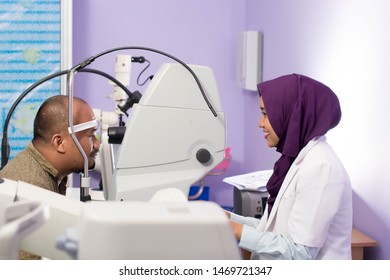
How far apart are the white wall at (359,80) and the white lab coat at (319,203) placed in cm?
50

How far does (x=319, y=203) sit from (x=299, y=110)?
12.2 inches

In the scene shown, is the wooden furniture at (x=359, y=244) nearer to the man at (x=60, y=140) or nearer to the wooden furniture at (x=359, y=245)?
the wooden furniture at (x=359, y=245)

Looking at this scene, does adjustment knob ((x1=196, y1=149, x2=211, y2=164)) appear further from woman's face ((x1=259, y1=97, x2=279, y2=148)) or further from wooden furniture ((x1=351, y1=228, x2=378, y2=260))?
wooden furniture ((x1=351, y1=228, x2=378, y2=260))

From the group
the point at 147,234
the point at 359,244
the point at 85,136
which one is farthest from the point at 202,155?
the point at 147,234

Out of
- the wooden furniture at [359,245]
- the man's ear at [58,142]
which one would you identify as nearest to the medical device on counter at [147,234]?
the man's ear at [58,142]

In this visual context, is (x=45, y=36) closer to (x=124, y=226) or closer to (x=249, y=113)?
(x=249, y=113)

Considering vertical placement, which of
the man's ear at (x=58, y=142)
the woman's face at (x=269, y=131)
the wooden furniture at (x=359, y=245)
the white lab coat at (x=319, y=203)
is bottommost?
the wooden furniture at (x=359, y=245)

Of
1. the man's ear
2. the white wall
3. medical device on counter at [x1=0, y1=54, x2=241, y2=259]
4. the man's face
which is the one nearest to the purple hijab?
the white wall

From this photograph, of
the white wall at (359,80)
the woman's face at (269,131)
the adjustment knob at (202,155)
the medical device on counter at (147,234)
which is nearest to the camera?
the medical device on counter at (147,234)

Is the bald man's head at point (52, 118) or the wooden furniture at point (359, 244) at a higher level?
the bald man's head at point (52, 118)

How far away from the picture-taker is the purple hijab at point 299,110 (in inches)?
69.2

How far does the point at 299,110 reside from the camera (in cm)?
177

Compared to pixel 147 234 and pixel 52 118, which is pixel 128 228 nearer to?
pixel 147 234
